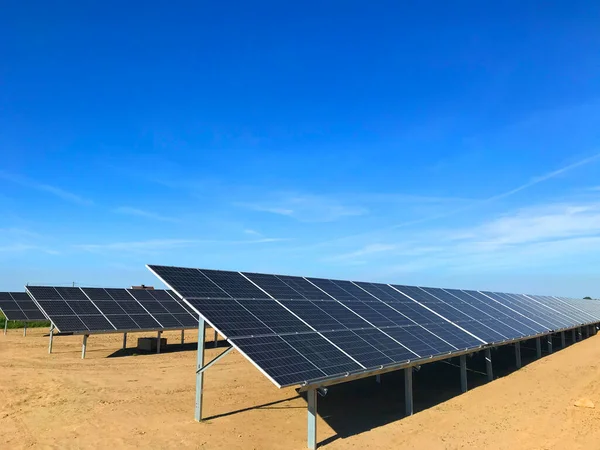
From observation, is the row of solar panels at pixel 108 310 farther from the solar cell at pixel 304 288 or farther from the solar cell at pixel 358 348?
the solar cell at pixel 358 348

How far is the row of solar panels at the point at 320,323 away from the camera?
35.6 feet

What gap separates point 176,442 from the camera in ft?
35.8

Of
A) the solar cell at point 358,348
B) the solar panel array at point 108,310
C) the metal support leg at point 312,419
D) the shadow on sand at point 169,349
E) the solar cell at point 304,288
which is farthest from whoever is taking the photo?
the shadow on sand at point 169,349

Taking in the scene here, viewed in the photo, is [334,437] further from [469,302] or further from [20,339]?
[20,339]

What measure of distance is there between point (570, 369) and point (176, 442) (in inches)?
897

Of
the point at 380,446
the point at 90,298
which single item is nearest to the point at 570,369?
the point at 380,446

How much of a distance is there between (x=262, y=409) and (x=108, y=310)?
17.7 metres

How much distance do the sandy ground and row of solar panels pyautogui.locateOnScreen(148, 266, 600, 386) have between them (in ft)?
6.84

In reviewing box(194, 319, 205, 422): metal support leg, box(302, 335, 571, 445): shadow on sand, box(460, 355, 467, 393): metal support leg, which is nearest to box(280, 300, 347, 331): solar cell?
box(302, 335, 571, 445): shadow on sand

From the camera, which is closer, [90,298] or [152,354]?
[152,354]

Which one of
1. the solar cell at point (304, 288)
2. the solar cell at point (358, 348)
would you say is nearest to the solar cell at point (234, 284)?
the solar cell at point (304, 288)

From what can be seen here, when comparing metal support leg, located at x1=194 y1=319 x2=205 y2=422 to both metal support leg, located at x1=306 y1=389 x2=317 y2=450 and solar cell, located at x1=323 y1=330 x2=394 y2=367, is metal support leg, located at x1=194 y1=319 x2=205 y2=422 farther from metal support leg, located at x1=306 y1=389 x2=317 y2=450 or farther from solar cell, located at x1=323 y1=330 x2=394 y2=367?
solar cell, located at x1=323 y1=330 x2=394 y2=367

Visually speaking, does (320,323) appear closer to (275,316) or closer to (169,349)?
(275,316)

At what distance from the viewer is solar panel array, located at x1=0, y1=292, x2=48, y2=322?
1378 inches
